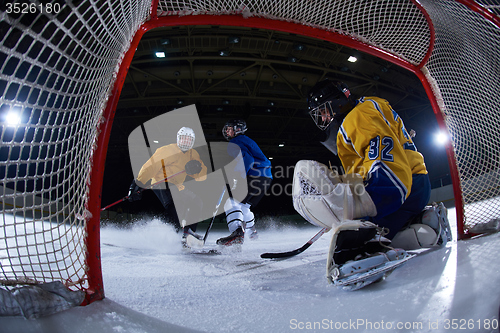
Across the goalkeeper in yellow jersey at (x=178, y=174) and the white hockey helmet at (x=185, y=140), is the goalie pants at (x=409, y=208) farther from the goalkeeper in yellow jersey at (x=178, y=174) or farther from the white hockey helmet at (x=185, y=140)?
the white hockey helmet at (x=185, y=140)

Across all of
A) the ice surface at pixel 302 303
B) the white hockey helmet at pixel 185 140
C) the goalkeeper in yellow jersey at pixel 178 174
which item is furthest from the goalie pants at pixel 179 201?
the ice surface at pixel 302 303

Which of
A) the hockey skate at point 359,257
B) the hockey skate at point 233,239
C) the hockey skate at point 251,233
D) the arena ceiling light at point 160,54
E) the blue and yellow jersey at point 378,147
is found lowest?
the hockey skate at point 251,233

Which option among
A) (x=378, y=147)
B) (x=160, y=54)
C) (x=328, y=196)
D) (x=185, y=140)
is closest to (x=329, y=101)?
(x=378, y=147)

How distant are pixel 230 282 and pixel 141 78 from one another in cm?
834

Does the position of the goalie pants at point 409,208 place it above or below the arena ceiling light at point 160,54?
below

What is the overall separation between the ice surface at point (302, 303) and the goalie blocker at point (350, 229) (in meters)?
0.07

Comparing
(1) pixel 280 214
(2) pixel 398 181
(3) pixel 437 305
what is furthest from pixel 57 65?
(1) pixel 280 214

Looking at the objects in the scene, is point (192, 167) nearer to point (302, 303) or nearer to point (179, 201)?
point (179, 201)

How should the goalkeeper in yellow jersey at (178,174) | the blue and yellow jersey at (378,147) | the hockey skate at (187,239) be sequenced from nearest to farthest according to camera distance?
the blue and yellow jersey at (378,147) → the hockey skate at (187,239) → the goalkeeper in yellow jersey at (178,174)

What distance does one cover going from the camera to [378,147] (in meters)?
1.05

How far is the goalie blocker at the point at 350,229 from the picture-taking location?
95 cm

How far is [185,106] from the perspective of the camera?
9516 mm

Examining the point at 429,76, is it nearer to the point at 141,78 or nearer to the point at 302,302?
the point at 302,302

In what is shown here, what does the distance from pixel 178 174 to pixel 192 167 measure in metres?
0.18
